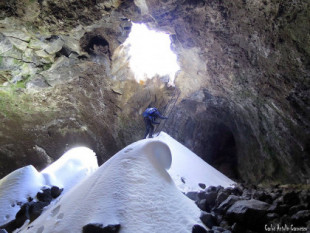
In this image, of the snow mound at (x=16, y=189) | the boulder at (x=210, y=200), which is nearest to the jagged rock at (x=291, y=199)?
the boulder at (x=210, y=200)

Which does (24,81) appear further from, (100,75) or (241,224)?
(241,224)

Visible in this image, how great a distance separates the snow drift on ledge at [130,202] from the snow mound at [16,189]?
1.43m

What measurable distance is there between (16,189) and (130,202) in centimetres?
392

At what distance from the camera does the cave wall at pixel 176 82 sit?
597 centimetres

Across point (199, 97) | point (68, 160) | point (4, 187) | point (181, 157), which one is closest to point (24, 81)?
point (68, 160)

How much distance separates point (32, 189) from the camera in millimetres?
6219

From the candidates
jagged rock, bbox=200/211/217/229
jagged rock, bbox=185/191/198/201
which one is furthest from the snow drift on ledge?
jagged rock, bbox=185/191/198/201

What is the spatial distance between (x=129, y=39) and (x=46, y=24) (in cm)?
327

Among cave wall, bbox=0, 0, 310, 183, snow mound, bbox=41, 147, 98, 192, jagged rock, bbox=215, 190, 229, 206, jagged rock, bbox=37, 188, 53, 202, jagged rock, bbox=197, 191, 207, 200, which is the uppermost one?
cave wall, bbox=0, 0, 310, 183

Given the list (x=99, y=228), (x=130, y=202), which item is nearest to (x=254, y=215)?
(x=130, y=202)

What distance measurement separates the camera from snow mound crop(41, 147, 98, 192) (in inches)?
277

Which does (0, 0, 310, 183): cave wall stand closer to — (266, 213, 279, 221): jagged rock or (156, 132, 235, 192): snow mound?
(156, 132, 235, 192): snow mound

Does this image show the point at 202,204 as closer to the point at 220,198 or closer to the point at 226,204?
the point at 220,198

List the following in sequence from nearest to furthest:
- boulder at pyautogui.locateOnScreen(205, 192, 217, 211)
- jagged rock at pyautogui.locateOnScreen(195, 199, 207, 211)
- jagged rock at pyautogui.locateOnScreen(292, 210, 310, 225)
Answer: jagged rock at pyautogui.locateOnScreen(292, 210, 310, 225) < jagged rock at pyautogui.locateOnScreen(195, 199, 207, 211) < boulder at pyautogui.locateOnScreen(205, 192, 217, 211)
